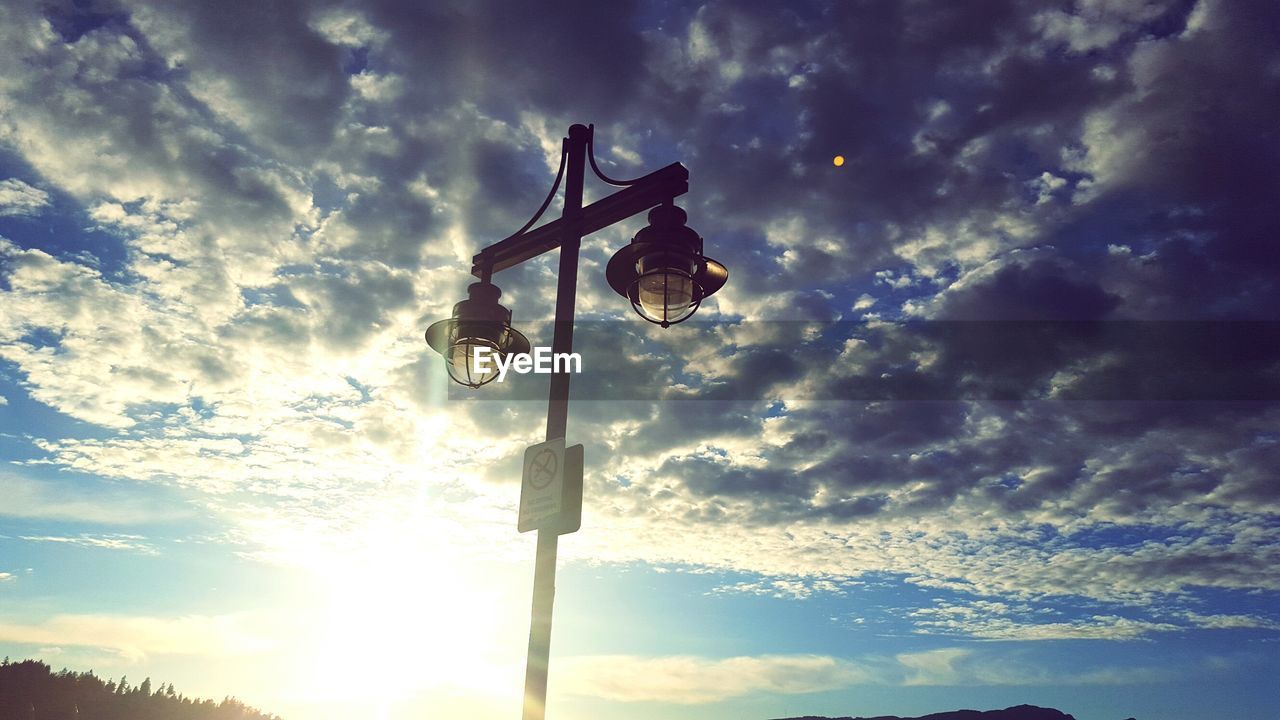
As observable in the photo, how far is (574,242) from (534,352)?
1196 millimetres

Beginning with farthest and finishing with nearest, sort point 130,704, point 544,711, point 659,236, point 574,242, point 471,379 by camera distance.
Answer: point 130,704
point 471,379
point 574,242
point 659,236
point 544,711

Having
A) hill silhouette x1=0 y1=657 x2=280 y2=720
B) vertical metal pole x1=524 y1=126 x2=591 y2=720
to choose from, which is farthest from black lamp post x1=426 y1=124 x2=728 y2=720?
hill silhouette x1=0 y1=657 x2=280 y2=720

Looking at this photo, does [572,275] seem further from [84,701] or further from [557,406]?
[84,701]

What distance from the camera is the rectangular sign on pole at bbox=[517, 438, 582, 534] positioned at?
6262 millimetres

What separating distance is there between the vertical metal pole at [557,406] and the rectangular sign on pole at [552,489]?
0.38 feet

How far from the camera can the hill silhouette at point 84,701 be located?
10625 centimetres

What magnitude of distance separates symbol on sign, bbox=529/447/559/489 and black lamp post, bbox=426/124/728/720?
19 cm

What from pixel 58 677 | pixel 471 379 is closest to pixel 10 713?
pixel 58 677

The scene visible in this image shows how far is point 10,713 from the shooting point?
341ft

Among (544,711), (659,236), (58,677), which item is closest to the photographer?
(544,711)

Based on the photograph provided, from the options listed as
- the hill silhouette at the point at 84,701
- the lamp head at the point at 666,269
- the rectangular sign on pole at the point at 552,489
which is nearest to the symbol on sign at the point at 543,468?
the rectangular sign on pole at the point at 552,489

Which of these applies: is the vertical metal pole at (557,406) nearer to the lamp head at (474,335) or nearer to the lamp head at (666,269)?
the lamp head at (666,269)

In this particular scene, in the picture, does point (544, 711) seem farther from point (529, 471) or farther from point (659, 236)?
point (659, 236)

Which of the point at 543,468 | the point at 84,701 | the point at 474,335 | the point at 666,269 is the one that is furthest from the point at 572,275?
the point at 84,701
